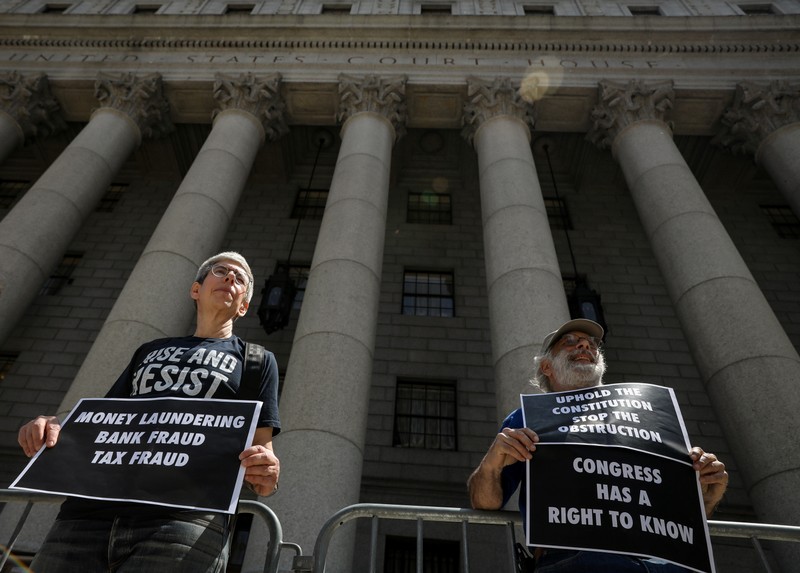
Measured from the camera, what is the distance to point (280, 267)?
1886 centimetres

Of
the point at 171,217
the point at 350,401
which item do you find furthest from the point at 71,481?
the point at 171,217

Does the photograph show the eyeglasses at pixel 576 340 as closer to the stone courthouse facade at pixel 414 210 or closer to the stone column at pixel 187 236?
the stone courthouse facade at pixel 414 210

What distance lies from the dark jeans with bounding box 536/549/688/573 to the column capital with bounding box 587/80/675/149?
46.2ft

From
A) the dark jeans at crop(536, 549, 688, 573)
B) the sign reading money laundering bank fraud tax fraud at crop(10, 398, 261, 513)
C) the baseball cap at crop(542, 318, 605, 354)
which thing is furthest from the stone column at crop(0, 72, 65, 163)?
the dark jeans at crop(536, 549, 688, 573)

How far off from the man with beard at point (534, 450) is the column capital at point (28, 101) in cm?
1792

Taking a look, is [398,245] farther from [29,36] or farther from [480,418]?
[29,36]

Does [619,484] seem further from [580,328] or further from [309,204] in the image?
[309,204]

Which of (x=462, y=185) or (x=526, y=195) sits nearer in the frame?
(x=526, y=195)

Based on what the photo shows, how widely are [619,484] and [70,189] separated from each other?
1426 cm

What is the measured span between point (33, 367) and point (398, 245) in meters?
13.1

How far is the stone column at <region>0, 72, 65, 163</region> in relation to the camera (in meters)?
15.0

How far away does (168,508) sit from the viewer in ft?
9.99

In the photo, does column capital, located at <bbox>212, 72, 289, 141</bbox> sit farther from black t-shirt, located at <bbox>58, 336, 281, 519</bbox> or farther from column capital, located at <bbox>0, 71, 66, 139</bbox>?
black t-shirt, located at <bbox>58, 336, 281, 519</bbox>

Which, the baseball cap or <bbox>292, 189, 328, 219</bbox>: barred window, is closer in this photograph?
the baseball cap
